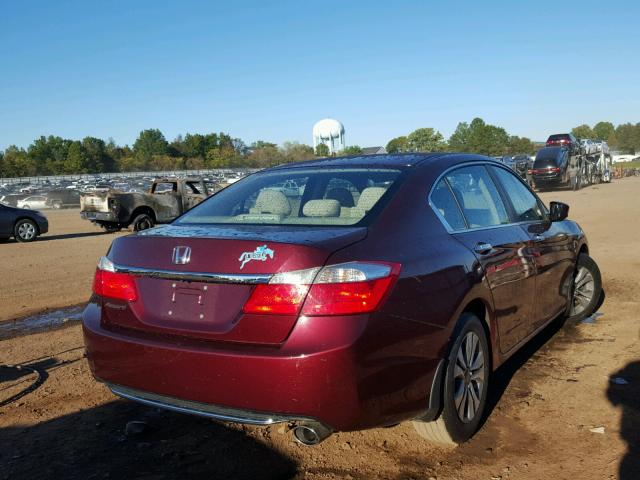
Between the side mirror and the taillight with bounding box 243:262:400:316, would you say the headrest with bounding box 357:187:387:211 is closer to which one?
the taillight with bounding box 243:262:400:316

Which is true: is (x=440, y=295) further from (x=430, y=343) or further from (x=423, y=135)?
(x=423, y=135)

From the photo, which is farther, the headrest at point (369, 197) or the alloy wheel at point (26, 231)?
the alloy wheel at point (26, 231)

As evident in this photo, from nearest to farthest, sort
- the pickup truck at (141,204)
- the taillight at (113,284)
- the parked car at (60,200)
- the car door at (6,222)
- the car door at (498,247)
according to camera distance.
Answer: the taillight at (113,284) → the car door at (498,247) → the car door at (6,222) → the pickup truck at (141,204) → the parked car at (60,200)

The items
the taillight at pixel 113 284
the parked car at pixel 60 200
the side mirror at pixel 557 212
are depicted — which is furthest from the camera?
the parked car at pixel 60 200

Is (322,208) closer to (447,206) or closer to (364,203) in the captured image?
(364,203)

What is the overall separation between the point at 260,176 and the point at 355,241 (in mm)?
1641

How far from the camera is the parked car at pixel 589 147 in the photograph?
35.2m

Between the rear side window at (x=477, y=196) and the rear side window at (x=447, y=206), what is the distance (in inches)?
3.2

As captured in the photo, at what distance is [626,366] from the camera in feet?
15.0

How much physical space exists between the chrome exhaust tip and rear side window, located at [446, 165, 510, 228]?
1.67 m

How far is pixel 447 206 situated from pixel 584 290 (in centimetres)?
297

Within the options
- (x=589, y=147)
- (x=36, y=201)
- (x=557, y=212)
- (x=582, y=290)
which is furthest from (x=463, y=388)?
(x=36, y=201)

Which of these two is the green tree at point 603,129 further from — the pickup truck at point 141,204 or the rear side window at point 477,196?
the rear side window at point 477,196

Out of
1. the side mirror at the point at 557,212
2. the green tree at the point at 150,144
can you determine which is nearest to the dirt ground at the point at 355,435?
the side mirror at the point at 557,212
